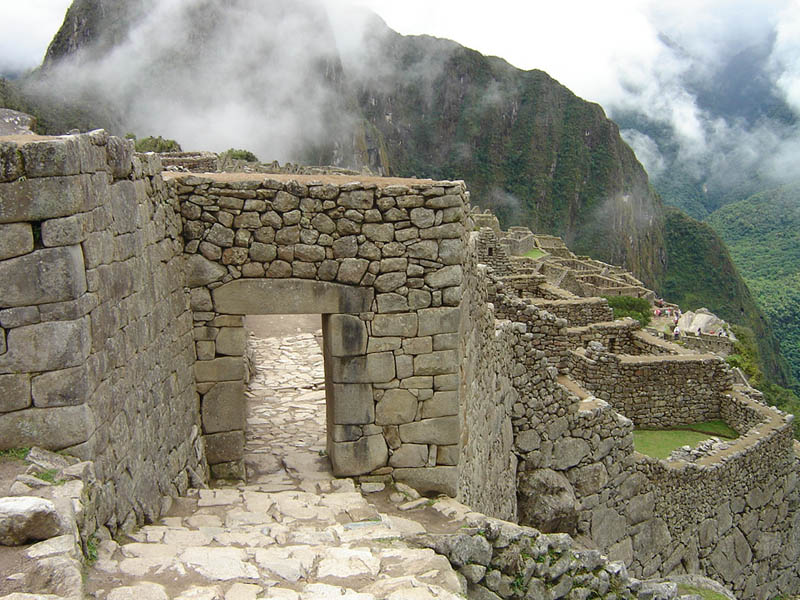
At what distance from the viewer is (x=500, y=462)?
8.44 m

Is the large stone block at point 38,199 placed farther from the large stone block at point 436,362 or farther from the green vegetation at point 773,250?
the green vegetation at point 773,250

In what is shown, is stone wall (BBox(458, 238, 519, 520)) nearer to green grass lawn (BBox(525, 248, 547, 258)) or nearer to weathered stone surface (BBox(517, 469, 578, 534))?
weathered stone surface (BBox(517, 469, 578, 534))

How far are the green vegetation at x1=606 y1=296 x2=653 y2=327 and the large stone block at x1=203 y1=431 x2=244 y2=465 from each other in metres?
24.1

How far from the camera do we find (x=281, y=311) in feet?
19.5

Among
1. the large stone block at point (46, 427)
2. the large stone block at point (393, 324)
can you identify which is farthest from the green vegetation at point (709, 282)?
the large stone block at point (46, 427)

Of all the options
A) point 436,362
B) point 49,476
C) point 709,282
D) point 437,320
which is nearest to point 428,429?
point 436,362

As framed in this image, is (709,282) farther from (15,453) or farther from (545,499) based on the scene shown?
(15,453)

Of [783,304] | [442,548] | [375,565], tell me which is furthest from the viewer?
[783,304]

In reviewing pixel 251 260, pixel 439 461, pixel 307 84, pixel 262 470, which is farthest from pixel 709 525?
pixel 307 84

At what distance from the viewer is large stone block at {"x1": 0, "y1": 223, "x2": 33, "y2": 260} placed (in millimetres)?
3604

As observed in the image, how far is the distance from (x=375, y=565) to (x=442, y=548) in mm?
553

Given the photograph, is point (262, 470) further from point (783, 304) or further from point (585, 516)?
point (783, 304)

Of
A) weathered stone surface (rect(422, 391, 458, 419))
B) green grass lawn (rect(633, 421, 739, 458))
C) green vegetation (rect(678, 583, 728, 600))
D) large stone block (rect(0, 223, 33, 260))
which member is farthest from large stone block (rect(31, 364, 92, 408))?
green grass lawn (rect(633, 421, 739, 458))

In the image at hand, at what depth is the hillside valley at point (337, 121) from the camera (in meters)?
97.6
